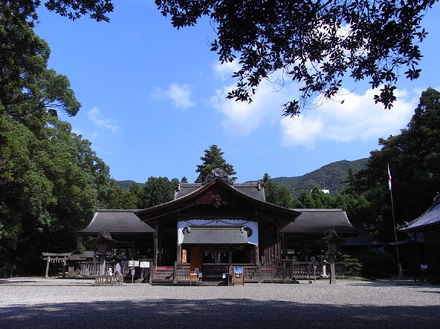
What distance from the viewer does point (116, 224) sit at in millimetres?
25078

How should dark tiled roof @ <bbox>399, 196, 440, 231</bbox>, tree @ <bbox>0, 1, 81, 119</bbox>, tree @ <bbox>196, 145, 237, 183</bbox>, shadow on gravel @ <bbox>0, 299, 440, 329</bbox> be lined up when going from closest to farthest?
1. shadow on gravel @ <bbox>0, 299, 440, 329</bbox>
2. tree @ <bbox>0, 1, 81, 119</bbox>
3. dark tiled roof @ <bbox>399, 196, 440, 231</bbox>
4. tree @ <bbox>196, 145, 237, 183</bbox>

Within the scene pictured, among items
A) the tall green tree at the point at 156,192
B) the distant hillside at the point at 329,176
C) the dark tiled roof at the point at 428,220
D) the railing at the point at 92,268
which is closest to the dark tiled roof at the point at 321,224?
the dark tiled roof at the point at 428,220

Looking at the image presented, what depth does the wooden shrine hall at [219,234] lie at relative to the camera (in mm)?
18203

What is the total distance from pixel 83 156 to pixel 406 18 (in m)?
34.8

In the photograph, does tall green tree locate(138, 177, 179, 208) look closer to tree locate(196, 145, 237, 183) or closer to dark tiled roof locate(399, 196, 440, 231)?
tree locate(196, 145, 237, 183)

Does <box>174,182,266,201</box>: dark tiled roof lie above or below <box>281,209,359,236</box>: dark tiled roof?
above

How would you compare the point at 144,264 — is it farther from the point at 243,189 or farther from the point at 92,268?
the point at 243,189

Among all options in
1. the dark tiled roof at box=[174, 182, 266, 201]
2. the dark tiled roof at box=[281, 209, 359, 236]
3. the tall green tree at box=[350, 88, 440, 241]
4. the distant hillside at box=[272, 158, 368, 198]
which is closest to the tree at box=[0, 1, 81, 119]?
the dark tiled roof at box=[174, 182, 266, 201]

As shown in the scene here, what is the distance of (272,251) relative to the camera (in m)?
21.7

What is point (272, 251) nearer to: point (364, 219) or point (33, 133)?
point (33, 133)

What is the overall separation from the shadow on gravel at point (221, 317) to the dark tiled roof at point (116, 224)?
16117 mm

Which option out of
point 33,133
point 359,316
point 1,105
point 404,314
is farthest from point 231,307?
point 33,133

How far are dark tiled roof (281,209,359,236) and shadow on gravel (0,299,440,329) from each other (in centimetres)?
1564

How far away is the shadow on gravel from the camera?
5570 mm
